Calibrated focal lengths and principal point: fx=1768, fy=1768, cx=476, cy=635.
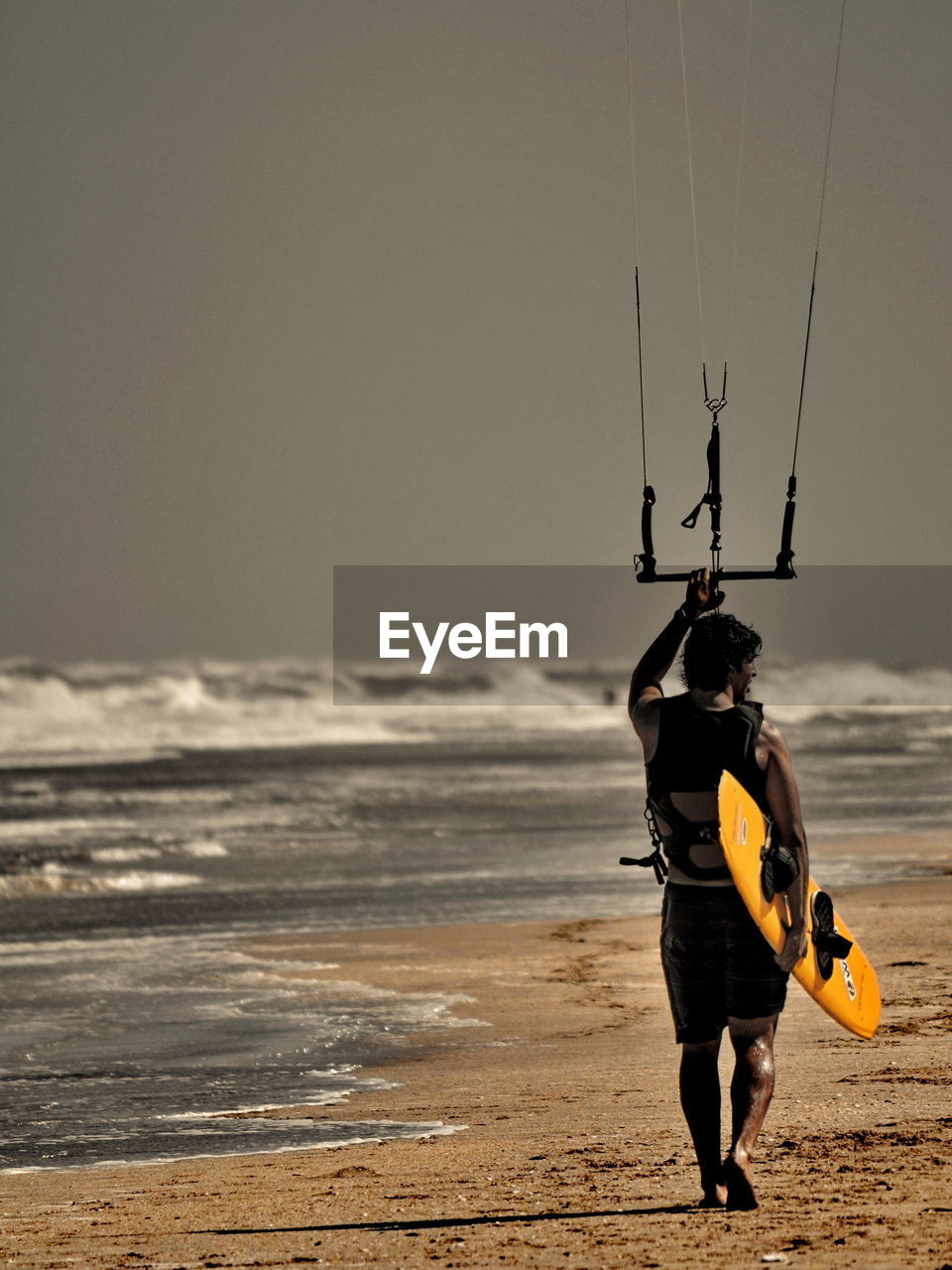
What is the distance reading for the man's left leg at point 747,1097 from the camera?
5.10 m

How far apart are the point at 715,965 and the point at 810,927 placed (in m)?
0.41

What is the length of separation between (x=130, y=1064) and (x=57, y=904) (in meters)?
7.90

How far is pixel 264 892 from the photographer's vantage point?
1661 centimetres

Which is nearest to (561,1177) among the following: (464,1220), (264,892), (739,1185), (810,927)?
(464,1220)

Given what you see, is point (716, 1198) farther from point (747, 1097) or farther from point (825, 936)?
point (825, 936)

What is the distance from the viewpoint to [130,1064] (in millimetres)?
8484

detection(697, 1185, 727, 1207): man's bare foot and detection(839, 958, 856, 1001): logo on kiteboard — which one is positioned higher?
detection(839, 958, 856, 1001): logo on kiteboard

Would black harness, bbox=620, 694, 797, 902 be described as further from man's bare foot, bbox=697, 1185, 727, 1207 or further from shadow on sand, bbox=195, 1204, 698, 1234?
shadow on sand, bbox=195, 1204, 698, 1234

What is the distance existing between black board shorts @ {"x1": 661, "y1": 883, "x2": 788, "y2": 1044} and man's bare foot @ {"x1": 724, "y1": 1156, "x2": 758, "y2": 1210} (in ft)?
1.19

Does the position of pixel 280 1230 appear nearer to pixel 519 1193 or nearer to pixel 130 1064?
pixel 519 1193

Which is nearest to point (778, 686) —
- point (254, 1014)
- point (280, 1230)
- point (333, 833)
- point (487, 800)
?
point (487, 800)

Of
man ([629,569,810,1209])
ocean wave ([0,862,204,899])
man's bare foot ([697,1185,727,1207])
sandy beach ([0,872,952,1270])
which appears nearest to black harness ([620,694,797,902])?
man ([629,569,810,1209])

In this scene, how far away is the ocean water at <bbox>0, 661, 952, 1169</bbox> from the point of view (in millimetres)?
7766

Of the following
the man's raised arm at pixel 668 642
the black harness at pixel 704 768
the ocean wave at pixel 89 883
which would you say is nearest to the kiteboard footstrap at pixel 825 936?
the black harness at pixel 704 768
